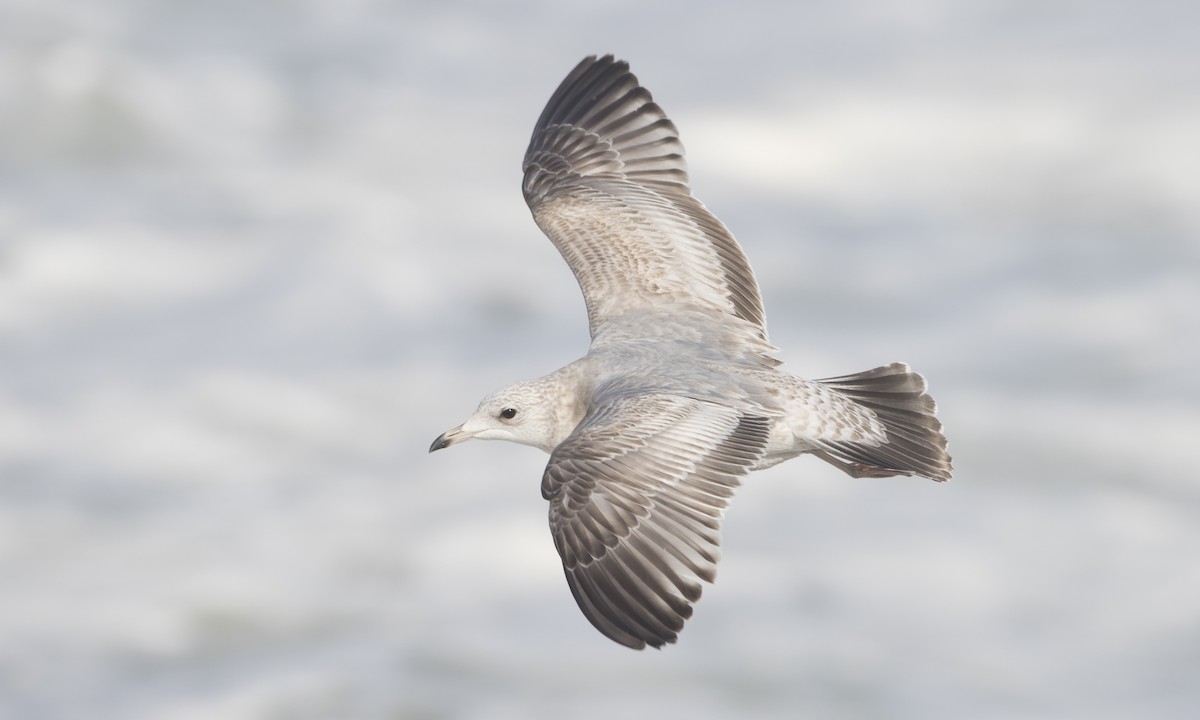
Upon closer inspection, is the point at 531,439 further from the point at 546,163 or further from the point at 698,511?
the point at 546,163

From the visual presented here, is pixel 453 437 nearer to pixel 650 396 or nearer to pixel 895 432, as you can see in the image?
pixel 650 396

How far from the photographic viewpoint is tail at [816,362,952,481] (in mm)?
13992

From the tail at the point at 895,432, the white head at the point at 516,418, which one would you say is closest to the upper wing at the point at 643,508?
the tail at the point at 895,432

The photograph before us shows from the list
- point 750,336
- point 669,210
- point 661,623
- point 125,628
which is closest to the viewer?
point 661,623

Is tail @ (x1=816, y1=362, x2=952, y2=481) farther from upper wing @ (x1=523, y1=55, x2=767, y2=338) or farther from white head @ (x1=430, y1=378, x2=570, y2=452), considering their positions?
white head @ (x1=430, y1=378, x2=570, y2=452)

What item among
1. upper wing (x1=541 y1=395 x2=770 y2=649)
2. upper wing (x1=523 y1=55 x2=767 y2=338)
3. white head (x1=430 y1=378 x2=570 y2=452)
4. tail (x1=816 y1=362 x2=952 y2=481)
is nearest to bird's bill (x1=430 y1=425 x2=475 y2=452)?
white head (x1=430 y1=378 x2=570 y2=452)

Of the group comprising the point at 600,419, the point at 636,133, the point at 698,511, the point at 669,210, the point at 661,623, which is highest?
the point at 636,133

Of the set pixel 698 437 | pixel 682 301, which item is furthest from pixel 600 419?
pixel 682 301

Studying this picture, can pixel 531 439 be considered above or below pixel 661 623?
above

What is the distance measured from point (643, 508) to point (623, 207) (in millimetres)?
4869

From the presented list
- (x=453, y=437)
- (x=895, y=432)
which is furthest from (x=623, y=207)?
(x=895, y=432)

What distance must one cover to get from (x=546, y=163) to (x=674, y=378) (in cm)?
425

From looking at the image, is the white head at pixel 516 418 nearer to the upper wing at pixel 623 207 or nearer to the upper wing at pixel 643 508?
the upper wing at pixel 643 508

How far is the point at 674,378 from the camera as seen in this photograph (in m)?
14.1
